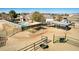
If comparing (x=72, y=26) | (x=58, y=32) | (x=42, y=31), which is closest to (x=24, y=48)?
(x=42, y=31)

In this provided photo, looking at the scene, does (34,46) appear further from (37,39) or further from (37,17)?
(37,17)

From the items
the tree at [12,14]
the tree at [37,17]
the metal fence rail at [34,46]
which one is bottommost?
the metal fence rail at [34,46]

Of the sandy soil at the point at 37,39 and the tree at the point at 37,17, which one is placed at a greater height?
the tree at the point at 37,17

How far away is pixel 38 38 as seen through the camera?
147cm

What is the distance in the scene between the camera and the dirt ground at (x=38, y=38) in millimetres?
1461

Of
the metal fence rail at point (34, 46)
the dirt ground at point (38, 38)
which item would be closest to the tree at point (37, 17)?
the dirt ground at point (38, 38)

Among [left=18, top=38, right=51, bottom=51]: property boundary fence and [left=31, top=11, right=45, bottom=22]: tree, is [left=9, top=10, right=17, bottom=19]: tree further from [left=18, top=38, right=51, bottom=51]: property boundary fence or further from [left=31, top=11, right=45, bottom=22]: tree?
[left=18, top=38, right=51, bottom=51]: property boundary fence

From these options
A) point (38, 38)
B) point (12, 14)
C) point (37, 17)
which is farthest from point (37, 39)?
point (12, 14)

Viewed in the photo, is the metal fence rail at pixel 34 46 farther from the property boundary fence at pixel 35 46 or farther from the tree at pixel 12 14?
the tree at pixel 12 14

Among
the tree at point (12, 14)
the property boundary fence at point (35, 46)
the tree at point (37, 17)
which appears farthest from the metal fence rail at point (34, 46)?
the tree at point (12, 14)

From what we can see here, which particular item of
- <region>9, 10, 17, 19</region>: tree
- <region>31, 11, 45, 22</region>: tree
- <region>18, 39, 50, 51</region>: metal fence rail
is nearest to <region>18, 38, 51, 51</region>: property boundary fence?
<region>18, 39, 50, 51</region>: metal fence rail

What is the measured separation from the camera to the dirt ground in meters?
1.46

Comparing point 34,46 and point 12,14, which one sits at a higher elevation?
point 12,14
